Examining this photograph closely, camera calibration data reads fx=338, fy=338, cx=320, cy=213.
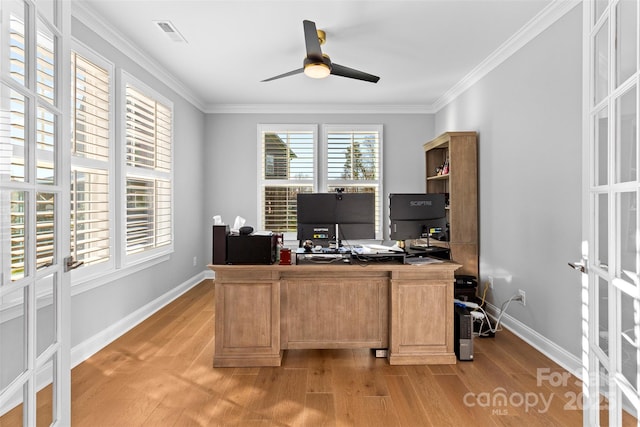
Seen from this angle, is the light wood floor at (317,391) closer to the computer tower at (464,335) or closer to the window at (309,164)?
the computer tower at (464,335)

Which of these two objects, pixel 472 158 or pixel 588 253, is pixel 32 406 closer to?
pixel 588 253

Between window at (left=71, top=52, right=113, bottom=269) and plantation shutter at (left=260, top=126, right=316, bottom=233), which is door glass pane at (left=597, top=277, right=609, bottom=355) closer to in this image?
window at (left=71, top=52, right=113, bottom=269)

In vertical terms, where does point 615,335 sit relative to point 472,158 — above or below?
below

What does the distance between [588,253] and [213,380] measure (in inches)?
93.8

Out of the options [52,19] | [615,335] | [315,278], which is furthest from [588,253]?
[52,19]

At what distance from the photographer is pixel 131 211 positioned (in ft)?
11.2

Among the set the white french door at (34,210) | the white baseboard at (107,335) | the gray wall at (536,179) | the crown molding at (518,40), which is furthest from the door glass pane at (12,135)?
the crown molding at (518,40)

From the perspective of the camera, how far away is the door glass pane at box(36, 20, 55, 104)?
51.7 inches

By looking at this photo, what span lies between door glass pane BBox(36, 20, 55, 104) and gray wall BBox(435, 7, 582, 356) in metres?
3.14

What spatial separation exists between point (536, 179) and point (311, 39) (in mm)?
2237

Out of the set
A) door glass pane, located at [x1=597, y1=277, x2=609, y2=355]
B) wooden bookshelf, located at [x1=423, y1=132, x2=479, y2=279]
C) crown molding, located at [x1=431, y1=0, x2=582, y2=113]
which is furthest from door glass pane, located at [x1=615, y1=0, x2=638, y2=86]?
wooden bookshelf, located at [x1=423, y1=132, x2=479, y2=279]

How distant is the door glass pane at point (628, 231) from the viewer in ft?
3.94

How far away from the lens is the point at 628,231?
1.25 metres

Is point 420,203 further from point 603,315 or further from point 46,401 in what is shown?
point 46,401
